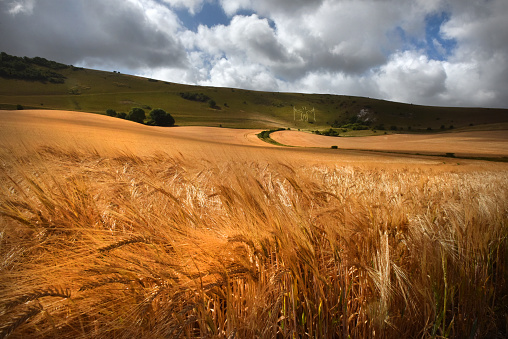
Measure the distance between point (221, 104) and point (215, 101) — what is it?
3981 mm

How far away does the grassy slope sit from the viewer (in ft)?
301

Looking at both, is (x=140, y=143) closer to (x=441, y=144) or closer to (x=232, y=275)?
(x=232, y=275)

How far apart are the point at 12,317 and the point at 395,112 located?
494 feet

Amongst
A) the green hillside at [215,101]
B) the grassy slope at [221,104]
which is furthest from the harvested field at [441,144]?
→ the grassy slope at [221,104]

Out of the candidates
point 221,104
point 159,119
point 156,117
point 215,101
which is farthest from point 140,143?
point 215,101

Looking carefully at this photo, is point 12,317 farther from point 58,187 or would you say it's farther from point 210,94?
point 210,94

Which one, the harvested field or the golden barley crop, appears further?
the harvested field

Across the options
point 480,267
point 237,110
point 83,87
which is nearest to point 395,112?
point 237,110

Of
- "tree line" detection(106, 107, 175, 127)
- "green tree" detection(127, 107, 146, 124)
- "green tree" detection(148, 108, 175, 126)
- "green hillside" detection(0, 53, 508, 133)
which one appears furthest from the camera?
"green hillside" detection(0, 53, 508, 133)

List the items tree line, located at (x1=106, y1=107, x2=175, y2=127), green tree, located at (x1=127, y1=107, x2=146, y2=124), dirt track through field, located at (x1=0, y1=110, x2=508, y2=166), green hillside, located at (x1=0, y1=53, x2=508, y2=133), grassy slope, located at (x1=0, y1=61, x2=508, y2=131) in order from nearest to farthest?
1. dirt track through field, located at (x1=0, y1=110, x2=508, y2=166)
2. tree line, located at (x1=106, y1=107, x2=175, y2=127)
3. green tree, located at (x1=127, y1=107, x2=146, y2=124)
4. grassy slope, located at (x1=0, y1=61, x2=508, y2=131)
5. green hillside, located at (x1=0, y1=53, x2=508, y2=133)

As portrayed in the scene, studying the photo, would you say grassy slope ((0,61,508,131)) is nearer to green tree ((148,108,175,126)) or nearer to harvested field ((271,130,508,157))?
green tree ((148,108,175,126))

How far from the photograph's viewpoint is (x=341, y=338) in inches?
50.9

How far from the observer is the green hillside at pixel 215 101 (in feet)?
306

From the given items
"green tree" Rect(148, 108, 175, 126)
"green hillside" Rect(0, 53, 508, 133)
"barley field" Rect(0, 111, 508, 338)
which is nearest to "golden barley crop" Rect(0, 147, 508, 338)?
"barley field" Rect(0, 111, 508, 338)
